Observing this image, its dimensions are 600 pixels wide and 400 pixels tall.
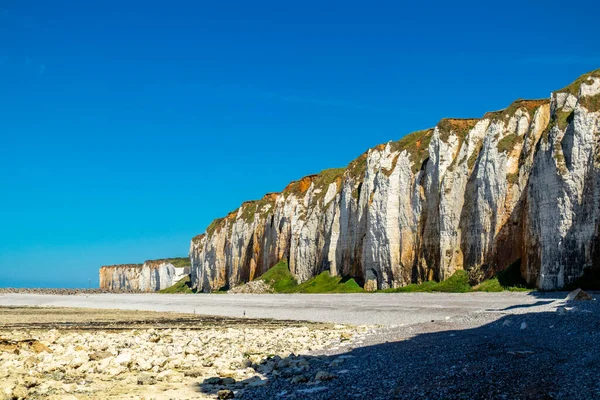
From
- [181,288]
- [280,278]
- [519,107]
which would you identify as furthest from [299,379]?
[181,288]

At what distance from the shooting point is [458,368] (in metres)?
10.9

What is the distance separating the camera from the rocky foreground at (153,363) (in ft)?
38.9

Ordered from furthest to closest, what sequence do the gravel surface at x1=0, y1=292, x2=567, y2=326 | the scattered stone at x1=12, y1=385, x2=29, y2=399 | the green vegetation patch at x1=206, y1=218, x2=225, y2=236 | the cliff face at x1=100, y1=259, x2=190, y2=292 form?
the cliff face at x1=100, y1=259, x2=190, y2=292
the green vegetation patch at x1=206, y1=218, x2=225, y2=236
the gravel surface at x1=0, y1=292, x2=567, y2=326
the scattered stone at x1=12, y1=385, x2=29, y2=399

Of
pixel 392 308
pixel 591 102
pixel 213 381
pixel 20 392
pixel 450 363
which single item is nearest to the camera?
pixel 20 392

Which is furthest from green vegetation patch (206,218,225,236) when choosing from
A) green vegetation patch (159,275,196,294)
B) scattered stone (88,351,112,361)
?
scattered stone (88,351,112,361)

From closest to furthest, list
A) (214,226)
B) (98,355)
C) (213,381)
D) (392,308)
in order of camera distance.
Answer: (213,381)
(98,355)
(392,308)
(214,226)

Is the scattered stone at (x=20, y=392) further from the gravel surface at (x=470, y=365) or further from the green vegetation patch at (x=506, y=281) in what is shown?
the green vegetation patch at (x=506, y=281)

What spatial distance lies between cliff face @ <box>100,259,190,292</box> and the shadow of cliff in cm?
12220

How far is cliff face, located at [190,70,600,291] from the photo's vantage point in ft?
98.5

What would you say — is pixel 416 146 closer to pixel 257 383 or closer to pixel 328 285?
pixel 328 285

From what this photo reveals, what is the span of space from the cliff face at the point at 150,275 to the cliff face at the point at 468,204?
216ft

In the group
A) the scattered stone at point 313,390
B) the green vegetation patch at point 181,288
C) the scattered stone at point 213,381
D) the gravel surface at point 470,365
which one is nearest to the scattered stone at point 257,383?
the gravel surface at point 470,365

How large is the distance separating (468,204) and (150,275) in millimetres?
108625

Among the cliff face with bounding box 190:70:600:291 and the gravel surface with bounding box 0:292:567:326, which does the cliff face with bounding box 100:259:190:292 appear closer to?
the cliff face with bounding box 190:70:600:291
